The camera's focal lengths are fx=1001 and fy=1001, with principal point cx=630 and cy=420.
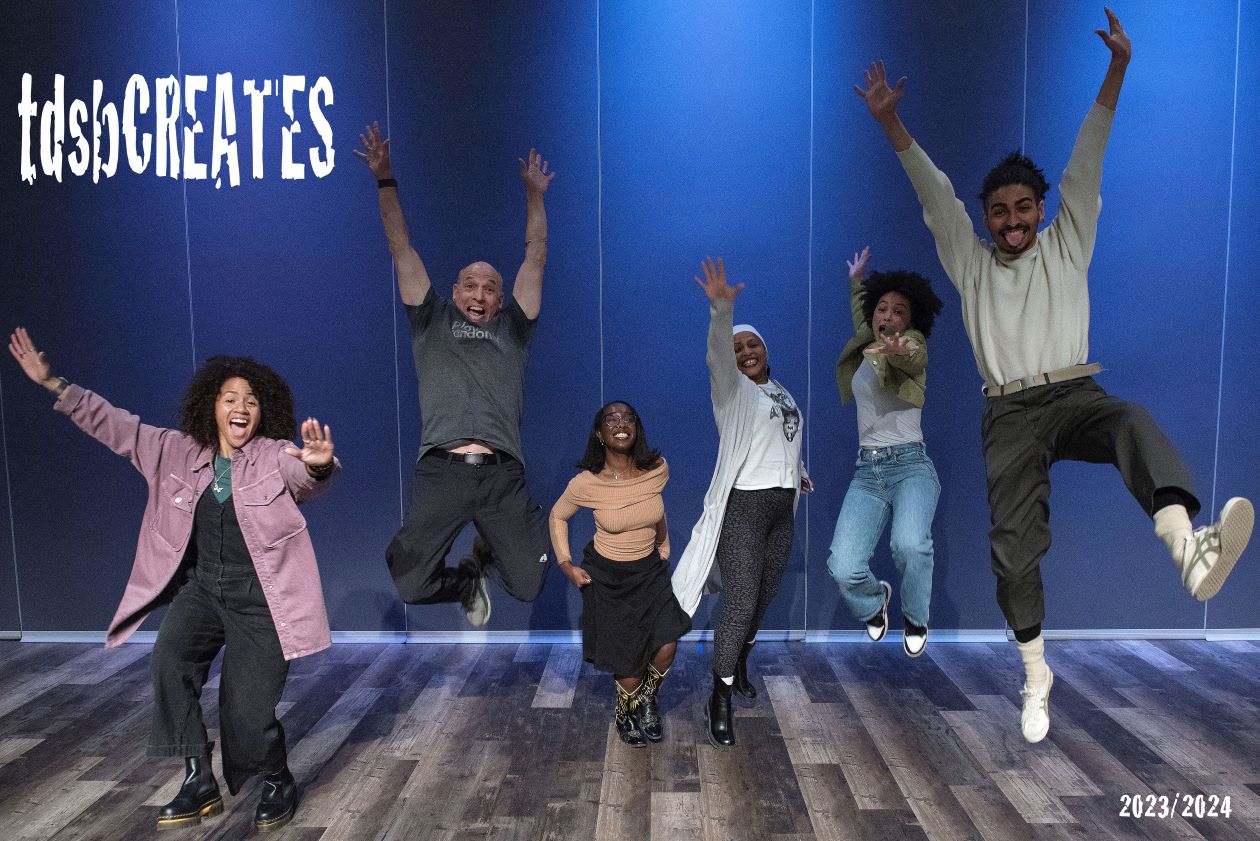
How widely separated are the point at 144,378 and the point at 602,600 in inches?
115

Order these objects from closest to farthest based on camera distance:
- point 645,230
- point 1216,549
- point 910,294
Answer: point 1216,549 → point 910,294 → point 645,230

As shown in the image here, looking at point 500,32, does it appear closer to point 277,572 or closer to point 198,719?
point 277,572

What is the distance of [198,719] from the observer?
3148 millimetres

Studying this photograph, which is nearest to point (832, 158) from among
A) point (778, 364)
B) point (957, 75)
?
point (957, 75)

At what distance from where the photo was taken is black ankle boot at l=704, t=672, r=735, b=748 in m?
3.71

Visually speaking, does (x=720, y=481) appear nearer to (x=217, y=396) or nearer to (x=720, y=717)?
(x=720, y=717)

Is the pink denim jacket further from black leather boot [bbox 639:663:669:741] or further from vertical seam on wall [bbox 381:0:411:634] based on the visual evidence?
vertical seam on wall [bbox 381:0:411:634]

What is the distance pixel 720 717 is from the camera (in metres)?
3.74

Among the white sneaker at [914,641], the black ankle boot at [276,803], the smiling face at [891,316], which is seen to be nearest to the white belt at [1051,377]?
the smiling face at [891,316]

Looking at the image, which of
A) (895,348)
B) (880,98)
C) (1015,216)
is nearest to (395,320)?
(895,348)

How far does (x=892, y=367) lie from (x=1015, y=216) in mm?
811

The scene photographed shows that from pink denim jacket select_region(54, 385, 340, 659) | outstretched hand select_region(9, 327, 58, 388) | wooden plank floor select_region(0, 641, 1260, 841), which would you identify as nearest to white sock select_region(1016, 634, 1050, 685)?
wooden plank floor select_region(0, 641, 1260, 841)

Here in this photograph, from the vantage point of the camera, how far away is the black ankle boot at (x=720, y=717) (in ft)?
12.2

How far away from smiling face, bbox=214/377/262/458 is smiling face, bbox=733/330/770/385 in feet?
5.80
